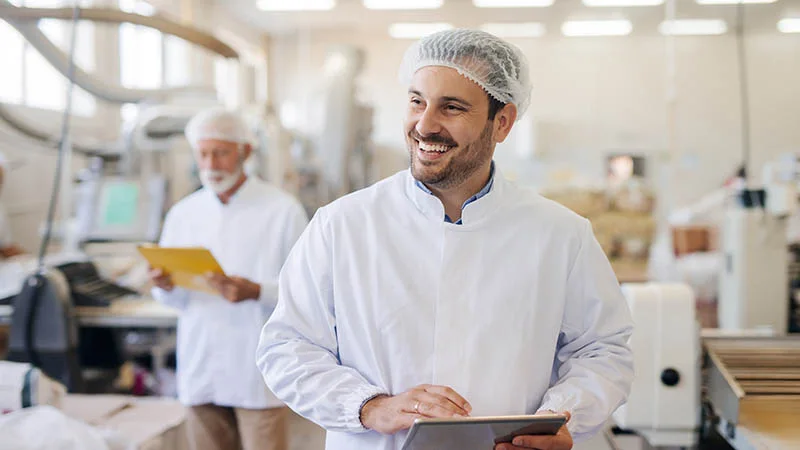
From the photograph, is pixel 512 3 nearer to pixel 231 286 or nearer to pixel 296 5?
pixel 296 5

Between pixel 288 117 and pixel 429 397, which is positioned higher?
pixel 288 117

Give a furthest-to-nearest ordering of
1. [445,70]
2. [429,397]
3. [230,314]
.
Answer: [230,314] → [445,70] → [429,397]

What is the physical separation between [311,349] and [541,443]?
0.41 m

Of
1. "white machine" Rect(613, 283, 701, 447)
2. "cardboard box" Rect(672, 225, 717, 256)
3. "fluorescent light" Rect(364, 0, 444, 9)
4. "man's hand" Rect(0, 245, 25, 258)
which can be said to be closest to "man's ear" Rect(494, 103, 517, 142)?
"white machine" Rect(613, 283, 701, 447)

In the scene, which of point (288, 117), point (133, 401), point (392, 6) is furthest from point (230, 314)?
point (288, 117)

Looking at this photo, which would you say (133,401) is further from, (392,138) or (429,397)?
(392,138)

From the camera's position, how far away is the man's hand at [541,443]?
107cm

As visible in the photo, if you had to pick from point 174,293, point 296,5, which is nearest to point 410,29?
point 296,5

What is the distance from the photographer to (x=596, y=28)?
960 centimetres

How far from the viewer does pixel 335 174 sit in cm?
452

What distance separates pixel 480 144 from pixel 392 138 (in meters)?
9.21

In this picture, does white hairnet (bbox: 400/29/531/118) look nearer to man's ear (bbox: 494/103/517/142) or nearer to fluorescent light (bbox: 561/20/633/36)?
man's ear (bbox: 494/103/517/142)

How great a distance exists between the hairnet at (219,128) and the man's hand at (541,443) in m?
1.51

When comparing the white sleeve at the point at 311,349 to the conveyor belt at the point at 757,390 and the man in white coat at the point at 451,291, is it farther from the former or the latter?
the conveyor belt at the point at 757,390
